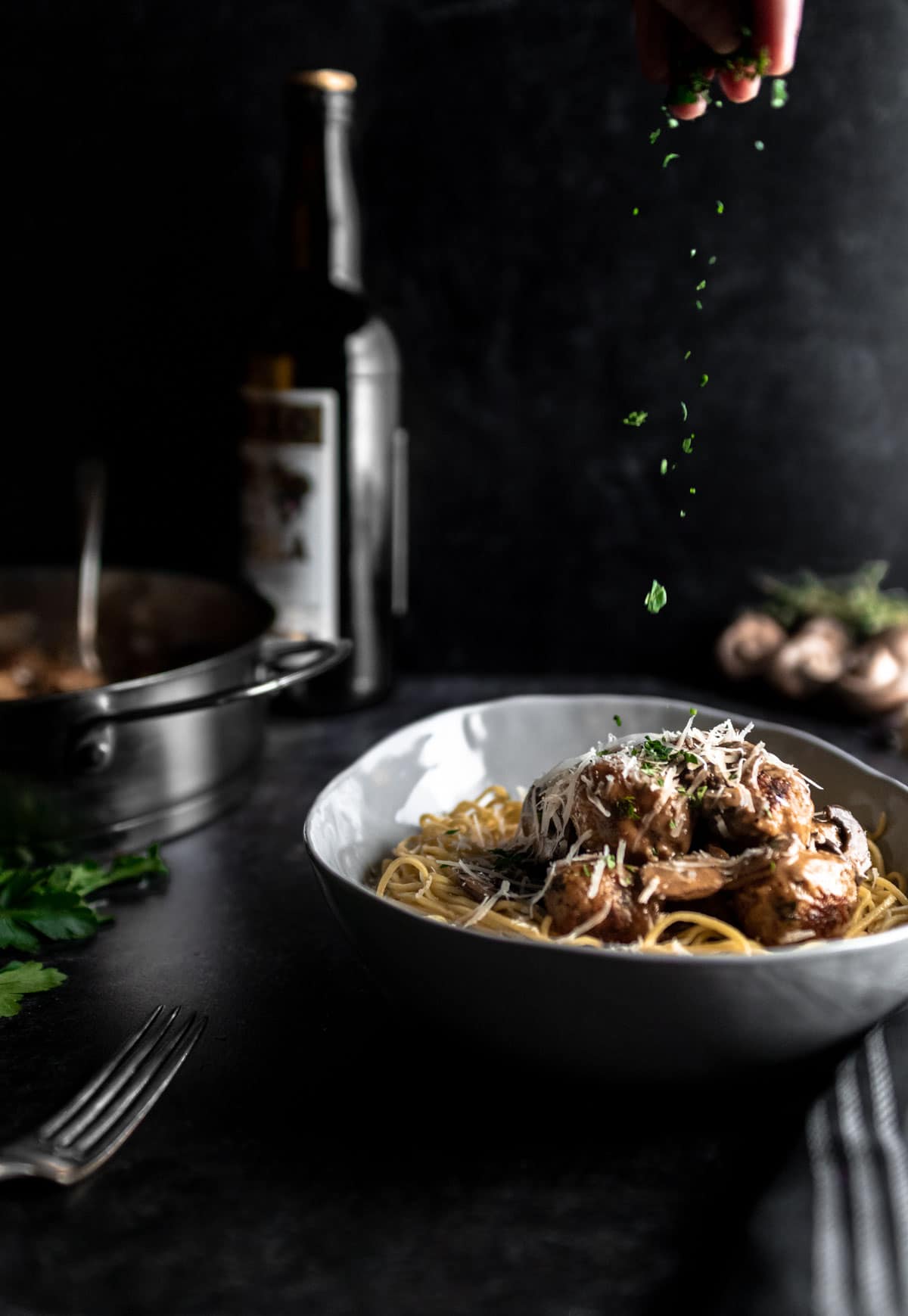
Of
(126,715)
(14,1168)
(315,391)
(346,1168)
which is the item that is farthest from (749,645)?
(14,1168)

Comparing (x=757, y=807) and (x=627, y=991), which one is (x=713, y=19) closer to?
(x=757, y=807)

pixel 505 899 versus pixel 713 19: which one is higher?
pixel 713 19

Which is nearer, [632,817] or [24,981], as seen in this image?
[632,817]

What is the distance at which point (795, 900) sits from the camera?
935 mm

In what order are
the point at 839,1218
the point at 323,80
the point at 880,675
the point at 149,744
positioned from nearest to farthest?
1. the point at 839,1218
2. the point at 149,744
3. the point at 323,80
4. the point at 880,675

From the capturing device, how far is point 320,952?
1226 millimetres

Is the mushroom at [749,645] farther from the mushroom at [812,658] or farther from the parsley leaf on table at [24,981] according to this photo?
the parsley leaf on table at [24,981]

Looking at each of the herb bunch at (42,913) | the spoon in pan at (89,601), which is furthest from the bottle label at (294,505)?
the herb bunch at (42,913)

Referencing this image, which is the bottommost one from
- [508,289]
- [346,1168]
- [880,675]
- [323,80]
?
[346,1168]

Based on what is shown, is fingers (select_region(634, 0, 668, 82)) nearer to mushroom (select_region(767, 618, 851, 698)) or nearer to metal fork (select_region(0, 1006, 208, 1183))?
mushroom (select_region(767, 618, 851, 698))

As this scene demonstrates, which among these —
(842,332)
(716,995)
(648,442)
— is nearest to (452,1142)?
(716,995)

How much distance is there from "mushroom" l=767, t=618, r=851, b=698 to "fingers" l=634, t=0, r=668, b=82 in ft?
3.06

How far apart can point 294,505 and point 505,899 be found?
949 millimetres

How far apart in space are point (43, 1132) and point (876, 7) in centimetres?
192
